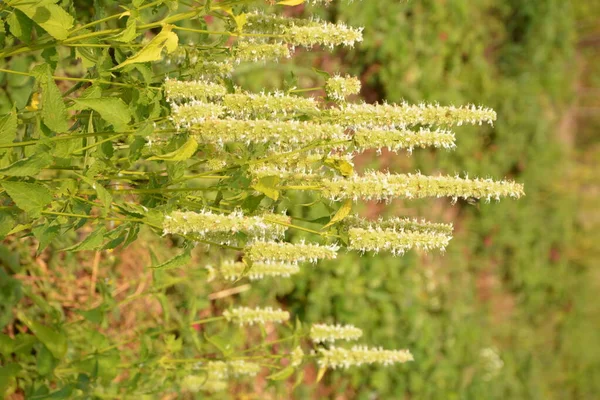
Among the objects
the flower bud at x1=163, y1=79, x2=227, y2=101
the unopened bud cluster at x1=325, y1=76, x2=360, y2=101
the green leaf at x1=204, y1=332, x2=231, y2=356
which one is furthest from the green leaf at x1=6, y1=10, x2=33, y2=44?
the green leaf at x1=204, y1=332, x2=231, y2=356

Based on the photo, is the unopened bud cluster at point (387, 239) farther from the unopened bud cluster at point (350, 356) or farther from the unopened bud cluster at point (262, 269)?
the unopened bud cluster at point (350, 356)

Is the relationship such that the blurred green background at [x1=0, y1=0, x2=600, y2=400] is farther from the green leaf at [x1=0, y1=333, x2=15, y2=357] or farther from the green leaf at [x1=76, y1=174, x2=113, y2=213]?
the green leaf at [x1=76, y1=174, x2=113, y2=213]

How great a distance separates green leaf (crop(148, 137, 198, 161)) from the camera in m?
1.61

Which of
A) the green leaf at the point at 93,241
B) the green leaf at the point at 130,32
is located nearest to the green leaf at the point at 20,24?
the green leaf at the point at 130,32

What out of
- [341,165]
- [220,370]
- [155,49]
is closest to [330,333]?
[220,370]

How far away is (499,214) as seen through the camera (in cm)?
636

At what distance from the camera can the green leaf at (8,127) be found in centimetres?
167

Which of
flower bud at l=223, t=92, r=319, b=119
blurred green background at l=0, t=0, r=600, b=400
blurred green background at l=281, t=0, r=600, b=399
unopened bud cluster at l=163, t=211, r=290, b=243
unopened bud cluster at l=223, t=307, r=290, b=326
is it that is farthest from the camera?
blurred green background at l=281, t=0, r=600, b=399

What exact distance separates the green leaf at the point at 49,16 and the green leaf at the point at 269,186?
0.54 metres

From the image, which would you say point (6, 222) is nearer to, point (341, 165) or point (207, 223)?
point (207, 223)

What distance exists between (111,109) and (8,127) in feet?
0.76

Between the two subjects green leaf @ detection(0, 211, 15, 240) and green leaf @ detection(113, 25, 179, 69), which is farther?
green leaf @ detection(0, 211, 15, 240)

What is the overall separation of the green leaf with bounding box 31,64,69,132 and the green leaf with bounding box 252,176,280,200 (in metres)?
0.45

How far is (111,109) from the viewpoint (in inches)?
65.7
